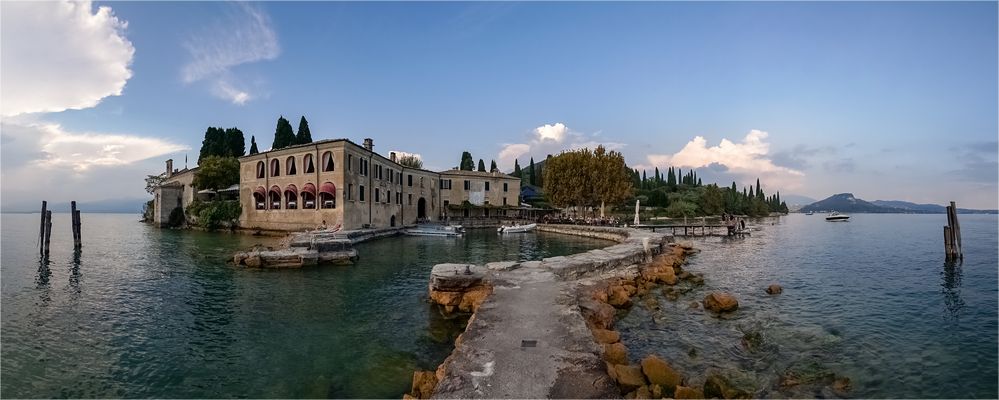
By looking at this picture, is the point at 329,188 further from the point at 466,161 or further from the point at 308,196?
the point at 466,161

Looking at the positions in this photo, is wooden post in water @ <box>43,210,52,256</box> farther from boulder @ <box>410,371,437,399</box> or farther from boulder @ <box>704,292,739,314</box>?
boulder @ <box>704,292,739,314</box>

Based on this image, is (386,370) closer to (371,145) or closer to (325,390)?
(325,390)

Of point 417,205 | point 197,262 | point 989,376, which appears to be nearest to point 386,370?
point 989,376

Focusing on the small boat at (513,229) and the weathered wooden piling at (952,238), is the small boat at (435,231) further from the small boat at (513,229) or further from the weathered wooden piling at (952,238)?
the weathered wooden piling at (952,238)

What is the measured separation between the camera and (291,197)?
3847cm

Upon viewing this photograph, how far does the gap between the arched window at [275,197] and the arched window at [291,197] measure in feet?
2.82

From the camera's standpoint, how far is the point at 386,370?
7.46 meters

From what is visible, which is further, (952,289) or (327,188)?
(327,188)

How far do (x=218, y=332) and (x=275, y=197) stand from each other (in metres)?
33.0

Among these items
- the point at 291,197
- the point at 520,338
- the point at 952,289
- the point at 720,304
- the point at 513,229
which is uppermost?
the point at 291,197

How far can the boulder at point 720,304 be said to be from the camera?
11609 millimetres

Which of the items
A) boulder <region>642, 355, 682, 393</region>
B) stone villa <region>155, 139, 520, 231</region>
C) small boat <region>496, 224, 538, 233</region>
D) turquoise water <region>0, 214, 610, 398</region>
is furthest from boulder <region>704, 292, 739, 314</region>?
small boat <region>496, 224, 538, 233</region>

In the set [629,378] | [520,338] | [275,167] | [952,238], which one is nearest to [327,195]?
[275,167]

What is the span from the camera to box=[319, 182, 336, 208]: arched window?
34.5 m
